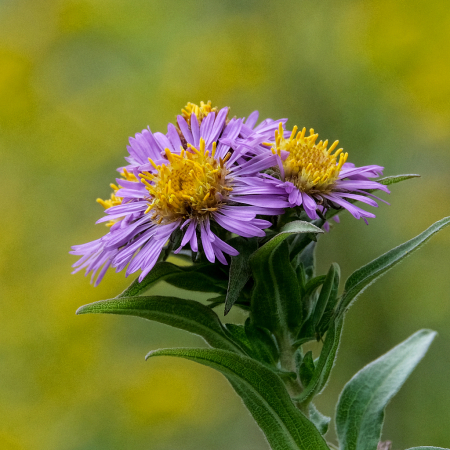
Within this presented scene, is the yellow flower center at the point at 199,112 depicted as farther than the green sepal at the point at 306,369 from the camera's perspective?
Yes

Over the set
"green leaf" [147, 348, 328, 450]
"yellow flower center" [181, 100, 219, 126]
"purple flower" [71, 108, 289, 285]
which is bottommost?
"green leaf" [147, 348, 328, 450]

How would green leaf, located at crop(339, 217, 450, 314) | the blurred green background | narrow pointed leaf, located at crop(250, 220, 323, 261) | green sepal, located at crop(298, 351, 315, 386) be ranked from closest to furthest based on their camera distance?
1. narrow pointed leaf, located at crop(250, 220, 323, 261)
2. green leaf, located at crop(339, 217, 450, 314)
3. green sepal, located at crop(298, 351, 315, 386)
4. the blurred green background

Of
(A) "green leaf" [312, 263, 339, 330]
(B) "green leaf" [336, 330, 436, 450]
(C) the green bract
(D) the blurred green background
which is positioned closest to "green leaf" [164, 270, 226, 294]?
(C) the green bract

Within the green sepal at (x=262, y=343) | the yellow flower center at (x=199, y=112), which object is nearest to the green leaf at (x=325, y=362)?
the green sepal at (x=262, y=343)

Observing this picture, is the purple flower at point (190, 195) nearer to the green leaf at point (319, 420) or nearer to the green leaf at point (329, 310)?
the green leaf at point (329, 310)

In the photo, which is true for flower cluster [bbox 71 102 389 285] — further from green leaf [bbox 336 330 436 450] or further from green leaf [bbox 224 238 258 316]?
green leaf [bbox 336 330 436 450]

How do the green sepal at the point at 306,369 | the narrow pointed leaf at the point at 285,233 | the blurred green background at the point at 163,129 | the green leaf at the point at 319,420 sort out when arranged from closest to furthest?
1. the narrow pointed leaf at the point at 285,233
2. the green sepal at the point at 306,369
3. the green leaf at the point at 319,420
4. the blurred green background at the point at 163,129
